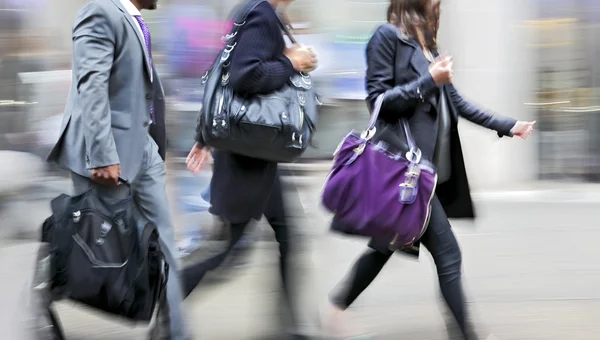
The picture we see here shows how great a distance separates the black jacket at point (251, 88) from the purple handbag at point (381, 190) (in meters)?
0.34

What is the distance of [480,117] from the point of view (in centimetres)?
438

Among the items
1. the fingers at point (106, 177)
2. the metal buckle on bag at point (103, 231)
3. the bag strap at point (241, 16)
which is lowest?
the metal buckle on bag at point (103, 231)

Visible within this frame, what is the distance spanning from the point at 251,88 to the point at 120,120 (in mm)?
575

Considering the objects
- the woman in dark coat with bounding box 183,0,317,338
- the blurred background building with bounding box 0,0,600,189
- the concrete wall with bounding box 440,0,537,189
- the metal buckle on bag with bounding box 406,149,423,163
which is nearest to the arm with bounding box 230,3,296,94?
the woman in dark coat with bounding box 183,0,317,338

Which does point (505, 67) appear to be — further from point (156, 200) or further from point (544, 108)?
point (156, 200)

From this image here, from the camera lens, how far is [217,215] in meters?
4.30

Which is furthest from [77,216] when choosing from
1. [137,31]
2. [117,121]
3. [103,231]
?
[137,31]

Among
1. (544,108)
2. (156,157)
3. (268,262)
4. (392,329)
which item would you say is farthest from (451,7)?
(156,157)

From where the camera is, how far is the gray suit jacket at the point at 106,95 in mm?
3645

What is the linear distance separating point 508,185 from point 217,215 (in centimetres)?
554

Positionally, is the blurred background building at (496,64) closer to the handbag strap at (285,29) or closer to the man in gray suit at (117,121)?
the handbag strap at (285,29)

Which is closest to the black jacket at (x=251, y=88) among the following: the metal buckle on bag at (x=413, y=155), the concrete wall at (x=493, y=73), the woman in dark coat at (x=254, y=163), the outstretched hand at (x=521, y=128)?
the woman in dark coat at (x=254, y=163)

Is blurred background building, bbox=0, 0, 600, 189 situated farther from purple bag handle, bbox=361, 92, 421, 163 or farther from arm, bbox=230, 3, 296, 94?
purple bag handle, bbox=361, 92, 421, 163

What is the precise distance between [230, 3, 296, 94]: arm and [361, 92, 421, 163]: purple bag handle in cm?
40
